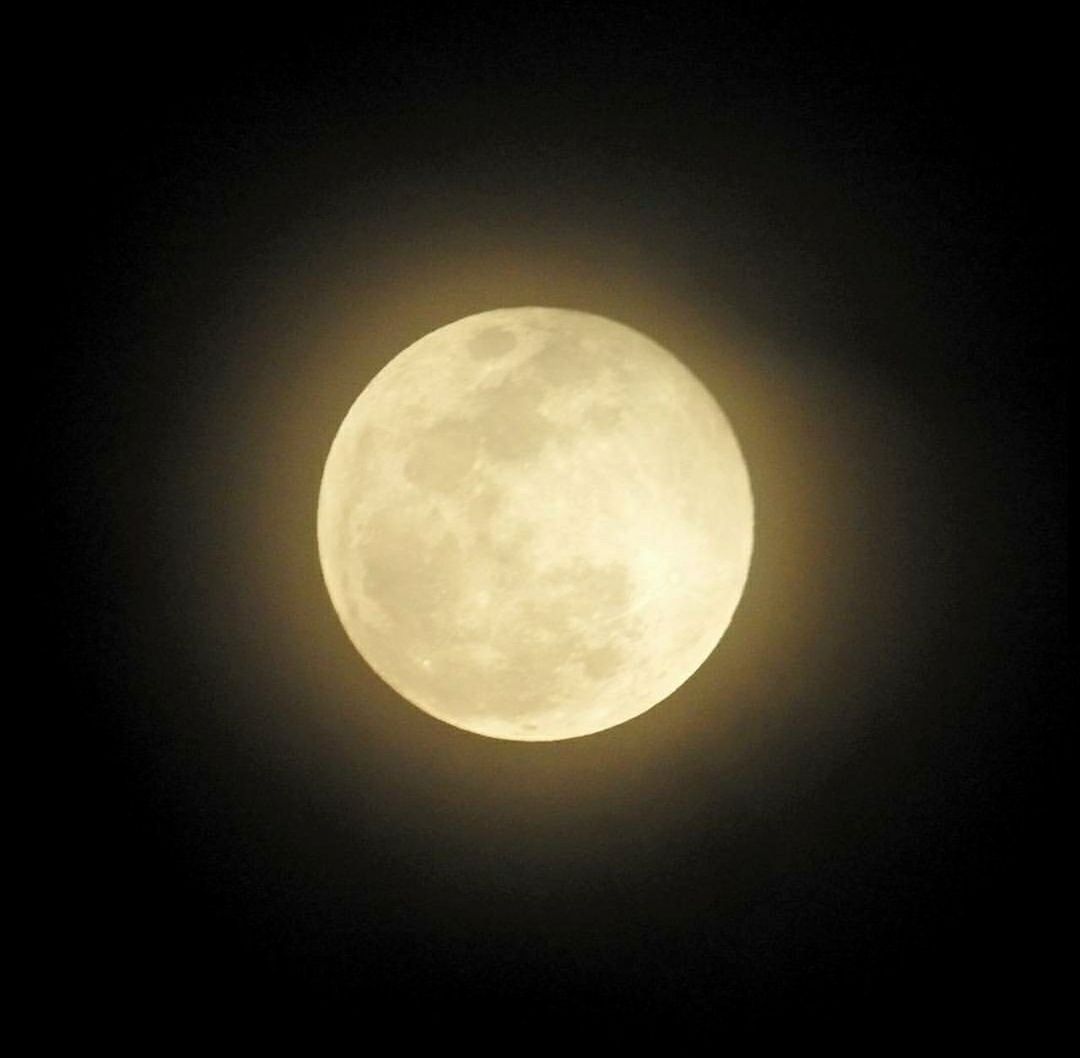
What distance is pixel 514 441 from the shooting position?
1424mm

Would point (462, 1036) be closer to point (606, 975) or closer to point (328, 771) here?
point (606, 975)

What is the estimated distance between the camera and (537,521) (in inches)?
55.4

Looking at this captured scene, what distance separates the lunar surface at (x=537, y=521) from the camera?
1.42 m

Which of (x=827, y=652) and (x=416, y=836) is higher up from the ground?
(x=827, y=652)

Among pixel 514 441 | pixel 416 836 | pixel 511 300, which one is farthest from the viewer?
pixel 416 836

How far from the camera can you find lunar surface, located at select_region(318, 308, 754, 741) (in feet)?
4.66

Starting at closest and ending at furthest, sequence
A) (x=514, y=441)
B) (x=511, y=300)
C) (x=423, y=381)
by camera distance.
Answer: (x=514, y=441) → (x=423, y=381) → (x=511, y=300)

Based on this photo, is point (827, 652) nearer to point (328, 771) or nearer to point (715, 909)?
point (715, 909)

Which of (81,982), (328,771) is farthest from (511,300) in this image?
(81,982)

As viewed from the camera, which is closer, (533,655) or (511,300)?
(533,655)

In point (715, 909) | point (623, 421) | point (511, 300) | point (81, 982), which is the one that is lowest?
point (81, 982)

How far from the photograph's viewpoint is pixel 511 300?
1899 mm

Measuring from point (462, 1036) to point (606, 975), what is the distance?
362 millimetres

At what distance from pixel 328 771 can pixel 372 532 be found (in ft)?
2.51
